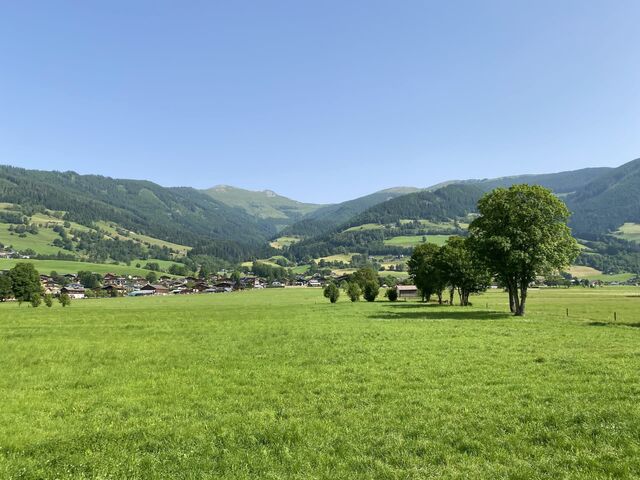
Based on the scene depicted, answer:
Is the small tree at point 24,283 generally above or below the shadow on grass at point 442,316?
above

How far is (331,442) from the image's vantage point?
12.8m

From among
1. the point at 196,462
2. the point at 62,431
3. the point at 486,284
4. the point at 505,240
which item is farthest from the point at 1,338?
the point at 486,284

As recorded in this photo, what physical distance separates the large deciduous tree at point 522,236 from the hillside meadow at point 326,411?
28.9 m

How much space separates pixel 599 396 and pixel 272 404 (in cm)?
1214

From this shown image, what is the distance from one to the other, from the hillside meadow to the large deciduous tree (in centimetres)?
2891

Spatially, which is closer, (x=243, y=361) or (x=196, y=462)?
(x=196, y=462)

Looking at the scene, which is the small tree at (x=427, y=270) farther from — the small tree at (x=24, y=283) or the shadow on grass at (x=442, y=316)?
the small tree at (x=24, y=283)

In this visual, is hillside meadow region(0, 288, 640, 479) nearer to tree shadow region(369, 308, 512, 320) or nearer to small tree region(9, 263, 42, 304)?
tree shadow region(369, 308, 512, 320)

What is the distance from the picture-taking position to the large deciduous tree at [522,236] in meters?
57.3

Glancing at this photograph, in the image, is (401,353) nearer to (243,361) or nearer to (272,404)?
(243,361)

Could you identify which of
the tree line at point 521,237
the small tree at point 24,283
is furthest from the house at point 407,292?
the small tree at point 24,283

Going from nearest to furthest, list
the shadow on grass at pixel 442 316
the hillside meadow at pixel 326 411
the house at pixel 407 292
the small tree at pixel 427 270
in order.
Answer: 1. the hillside meadow at pixel 326 411
2. the shadow on grass at pixel 442 316
3. the small tree at pixel 427 270
4. the house at pixel 407 292

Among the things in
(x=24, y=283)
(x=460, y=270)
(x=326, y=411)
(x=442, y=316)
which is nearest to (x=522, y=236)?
(x=442, y=316)

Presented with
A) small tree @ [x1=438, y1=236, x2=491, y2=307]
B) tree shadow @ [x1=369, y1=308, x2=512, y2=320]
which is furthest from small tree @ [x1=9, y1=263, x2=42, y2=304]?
small tree @ [x1=438, y1=236, x2=491, y2=307]
